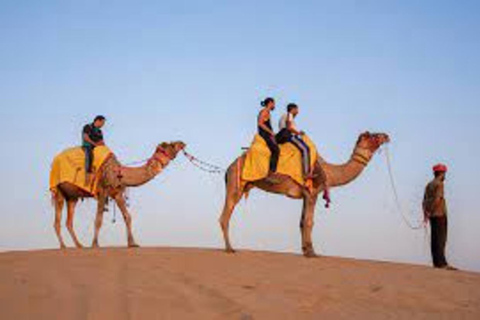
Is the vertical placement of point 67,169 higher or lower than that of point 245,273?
higher

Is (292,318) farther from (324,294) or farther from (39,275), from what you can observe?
(39,275)

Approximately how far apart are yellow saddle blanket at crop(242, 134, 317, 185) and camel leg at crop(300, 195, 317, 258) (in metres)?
0.41

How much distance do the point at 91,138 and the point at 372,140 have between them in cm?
608

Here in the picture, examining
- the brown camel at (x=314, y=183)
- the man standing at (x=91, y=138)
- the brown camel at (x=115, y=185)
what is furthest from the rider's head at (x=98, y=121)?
the brown camel at (x=314, y=183)

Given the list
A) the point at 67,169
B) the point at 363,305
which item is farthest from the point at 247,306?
the point at 67,169

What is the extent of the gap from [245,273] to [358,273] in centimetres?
173

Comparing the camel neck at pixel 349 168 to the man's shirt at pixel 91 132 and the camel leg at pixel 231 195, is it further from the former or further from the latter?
the man's shirt at pixel 91 132

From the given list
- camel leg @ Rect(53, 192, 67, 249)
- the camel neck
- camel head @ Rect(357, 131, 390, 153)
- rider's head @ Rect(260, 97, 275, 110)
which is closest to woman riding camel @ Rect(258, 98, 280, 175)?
rider's head @ Rect(260, 97, 275, 110)

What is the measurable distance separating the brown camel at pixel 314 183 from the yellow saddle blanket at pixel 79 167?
132 inches

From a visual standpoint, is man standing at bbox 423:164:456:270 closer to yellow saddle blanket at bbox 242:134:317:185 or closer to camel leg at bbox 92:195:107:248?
yellow saddle blanket at bbox 242:134:317:185

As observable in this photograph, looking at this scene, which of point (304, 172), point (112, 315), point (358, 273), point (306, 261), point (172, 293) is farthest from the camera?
point (304, 172)

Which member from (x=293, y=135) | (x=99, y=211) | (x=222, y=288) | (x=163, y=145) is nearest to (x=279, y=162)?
(x=293, y=135)

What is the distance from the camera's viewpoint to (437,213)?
48.7ft

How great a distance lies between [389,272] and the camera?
41.1 ft
